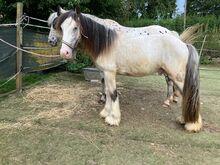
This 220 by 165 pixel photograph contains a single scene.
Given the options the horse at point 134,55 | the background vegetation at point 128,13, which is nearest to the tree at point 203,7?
the background vegetation at point 128,13

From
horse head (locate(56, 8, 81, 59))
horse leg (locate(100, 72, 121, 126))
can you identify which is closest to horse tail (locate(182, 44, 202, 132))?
horse leg (locate(100, 72, 121, 126))

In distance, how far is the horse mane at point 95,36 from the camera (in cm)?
425

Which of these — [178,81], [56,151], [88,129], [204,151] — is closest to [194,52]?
[178,81]

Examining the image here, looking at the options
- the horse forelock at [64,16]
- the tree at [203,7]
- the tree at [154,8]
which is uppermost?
the tree at [203,7]

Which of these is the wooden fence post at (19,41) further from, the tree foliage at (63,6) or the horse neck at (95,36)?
the tree foliage at (63,6)

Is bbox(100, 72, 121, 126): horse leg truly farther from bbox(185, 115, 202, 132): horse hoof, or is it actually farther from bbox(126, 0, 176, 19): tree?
bbox(126, 0, 176, 19): tree

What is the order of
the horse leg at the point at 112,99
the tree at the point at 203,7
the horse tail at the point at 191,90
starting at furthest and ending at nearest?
the tree at the point at 203,7 → the horse leg at the point at 112,99 → the horse tail at the point at 191,90

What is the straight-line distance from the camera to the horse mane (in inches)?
167

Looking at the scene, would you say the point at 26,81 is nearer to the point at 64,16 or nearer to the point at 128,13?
the point at 64,16

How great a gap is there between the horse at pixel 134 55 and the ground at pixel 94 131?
0.96 ft

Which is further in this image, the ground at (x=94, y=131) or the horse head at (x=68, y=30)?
the horse head at (x=68, y=30)

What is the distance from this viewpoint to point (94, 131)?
13.6 ft

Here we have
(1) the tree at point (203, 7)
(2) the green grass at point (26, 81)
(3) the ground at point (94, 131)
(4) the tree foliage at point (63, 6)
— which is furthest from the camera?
(1) the tree at point (203, 7)

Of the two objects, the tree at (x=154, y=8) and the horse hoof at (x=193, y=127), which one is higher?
the tree at (x=154, y=8)
